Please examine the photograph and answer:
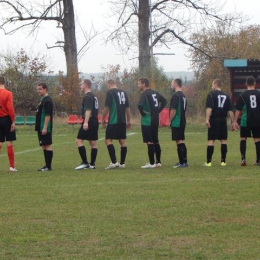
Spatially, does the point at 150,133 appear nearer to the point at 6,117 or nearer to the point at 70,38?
the point at 6,117

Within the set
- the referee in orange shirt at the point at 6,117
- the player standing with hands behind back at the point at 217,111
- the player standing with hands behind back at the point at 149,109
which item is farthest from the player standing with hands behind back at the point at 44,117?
the player standing with hands behind back at the point at 217,111

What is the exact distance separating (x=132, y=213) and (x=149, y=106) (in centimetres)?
584

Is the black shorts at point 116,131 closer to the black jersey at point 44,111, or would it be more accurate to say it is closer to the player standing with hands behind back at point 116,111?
the player standing with hands behind back at point 116,111

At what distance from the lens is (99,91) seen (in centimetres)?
4306

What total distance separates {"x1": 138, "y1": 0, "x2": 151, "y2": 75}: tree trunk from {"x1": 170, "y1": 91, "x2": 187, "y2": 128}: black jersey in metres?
26.6

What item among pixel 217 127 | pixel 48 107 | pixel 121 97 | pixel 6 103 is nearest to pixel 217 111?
pixel 217 127

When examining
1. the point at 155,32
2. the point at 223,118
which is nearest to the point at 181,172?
the point at 223,118

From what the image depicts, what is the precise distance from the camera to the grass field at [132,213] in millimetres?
7184

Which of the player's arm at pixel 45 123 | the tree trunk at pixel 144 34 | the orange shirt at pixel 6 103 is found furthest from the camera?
the tree trunk at pixel 144 34

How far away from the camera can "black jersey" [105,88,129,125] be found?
585 inches

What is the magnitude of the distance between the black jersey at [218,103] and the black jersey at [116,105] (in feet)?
5.22

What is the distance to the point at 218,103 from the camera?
14633 millimetres

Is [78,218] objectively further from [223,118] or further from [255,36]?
[255,36]

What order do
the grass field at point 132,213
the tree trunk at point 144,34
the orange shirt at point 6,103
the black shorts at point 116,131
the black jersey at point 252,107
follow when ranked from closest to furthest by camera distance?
the grass field at point 132,213
the orange shirt at point 6,103
the black jersey at point 252,107
the black shorts at point 116,131
the tree trunk at point 144,34
